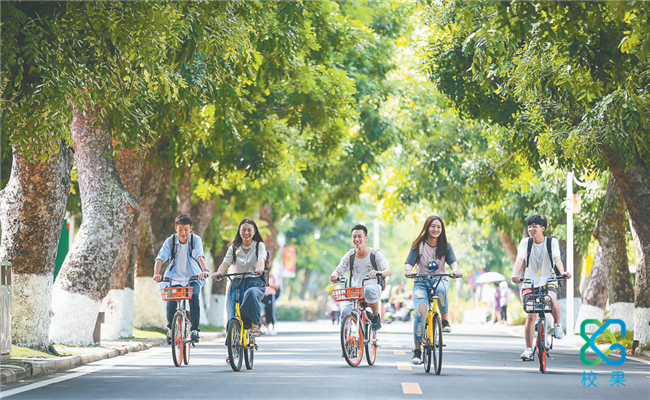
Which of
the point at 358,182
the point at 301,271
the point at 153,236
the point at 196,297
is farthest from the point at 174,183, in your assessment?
the point at 301,271

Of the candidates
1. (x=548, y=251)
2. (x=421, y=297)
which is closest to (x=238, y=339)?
(x=421, y=297)

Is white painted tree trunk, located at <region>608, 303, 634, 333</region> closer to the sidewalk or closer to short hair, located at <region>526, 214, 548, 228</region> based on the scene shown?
the sidewalk

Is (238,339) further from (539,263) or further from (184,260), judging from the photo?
(539,263)

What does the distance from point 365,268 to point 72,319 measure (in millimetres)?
5339

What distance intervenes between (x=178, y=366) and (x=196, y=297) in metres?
0.96

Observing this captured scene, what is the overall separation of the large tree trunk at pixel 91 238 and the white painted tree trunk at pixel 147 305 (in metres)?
6.54

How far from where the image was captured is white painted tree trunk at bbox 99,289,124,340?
19.3 meters

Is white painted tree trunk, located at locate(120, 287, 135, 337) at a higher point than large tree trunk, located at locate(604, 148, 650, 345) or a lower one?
lower

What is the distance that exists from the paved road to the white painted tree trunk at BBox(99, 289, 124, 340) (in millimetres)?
3337

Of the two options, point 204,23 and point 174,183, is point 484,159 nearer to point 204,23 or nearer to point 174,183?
point 174,183

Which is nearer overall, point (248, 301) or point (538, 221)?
point (248, 301)

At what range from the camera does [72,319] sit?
16656 mm

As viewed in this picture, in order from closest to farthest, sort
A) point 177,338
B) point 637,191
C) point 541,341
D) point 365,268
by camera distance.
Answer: point 541,341
point 177,338
point 365,268
point 637,191

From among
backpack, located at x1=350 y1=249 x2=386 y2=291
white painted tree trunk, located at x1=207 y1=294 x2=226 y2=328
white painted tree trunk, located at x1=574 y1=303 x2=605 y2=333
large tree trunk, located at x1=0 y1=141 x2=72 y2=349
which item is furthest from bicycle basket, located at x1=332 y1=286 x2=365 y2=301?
white painted tree trunk, located at x1=207 y1=294 x2=226 y2=328
